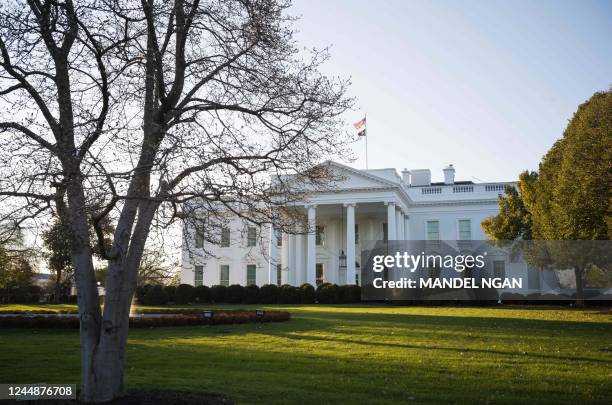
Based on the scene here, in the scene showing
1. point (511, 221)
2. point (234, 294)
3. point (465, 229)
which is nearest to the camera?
point (511, 221)

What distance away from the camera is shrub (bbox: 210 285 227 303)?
44.9 m

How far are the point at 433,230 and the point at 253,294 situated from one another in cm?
1955

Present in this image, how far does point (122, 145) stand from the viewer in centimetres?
675

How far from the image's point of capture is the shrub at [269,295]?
141ft

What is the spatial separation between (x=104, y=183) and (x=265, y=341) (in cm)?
1111

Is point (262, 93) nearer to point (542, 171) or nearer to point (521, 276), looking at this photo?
point (542, 171)

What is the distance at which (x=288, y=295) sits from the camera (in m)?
42.1

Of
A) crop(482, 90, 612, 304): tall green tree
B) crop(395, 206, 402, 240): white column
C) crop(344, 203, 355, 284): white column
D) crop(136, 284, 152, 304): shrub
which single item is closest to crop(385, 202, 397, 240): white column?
crop(395, 206, 402, 240): white column

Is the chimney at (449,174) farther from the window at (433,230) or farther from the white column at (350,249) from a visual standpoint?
the white column at (350,249)

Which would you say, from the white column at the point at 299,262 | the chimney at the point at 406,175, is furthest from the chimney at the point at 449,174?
the white column at the point at 299,262

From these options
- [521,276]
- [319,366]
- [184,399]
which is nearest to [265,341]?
[319,366]

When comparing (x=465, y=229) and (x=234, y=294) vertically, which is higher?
(x=465, y=229)

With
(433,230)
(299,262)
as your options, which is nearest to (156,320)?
(299,262)

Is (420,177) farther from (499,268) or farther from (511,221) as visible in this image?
(511,221)
